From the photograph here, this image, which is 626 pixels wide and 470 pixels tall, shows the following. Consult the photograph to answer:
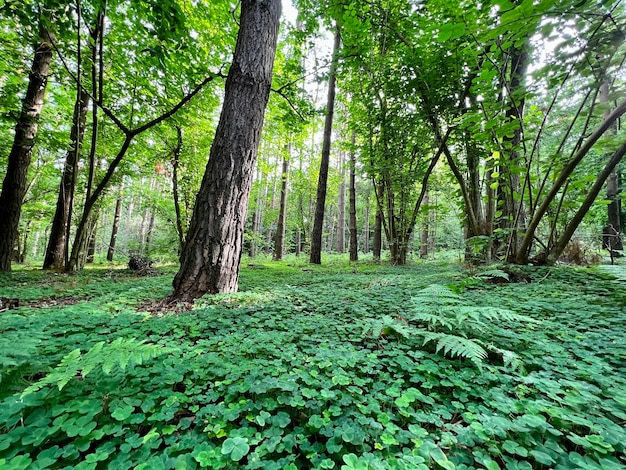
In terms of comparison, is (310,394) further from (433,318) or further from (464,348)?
(433,318)

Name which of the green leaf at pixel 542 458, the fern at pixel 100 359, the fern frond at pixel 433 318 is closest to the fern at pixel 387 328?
the fern frond at pixel 433 318

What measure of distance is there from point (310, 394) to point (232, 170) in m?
2.68

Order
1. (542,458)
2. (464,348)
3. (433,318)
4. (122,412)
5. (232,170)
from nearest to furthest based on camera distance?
(542,458)
(122,412)
(464,348)
(433,318)
(232,170)

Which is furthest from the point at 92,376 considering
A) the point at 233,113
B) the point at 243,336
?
the point at 233,113

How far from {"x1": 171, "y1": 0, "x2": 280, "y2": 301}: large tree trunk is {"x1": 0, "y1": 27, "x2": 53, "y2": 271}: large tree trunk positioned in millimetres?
4891

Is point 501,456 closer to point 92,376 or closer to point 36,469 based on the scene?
point 36,469

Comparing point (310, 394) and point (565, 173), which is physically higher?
point (565, 173)

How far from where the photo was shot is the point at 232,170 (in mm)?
3191

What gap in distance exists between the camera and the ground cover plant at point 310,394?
0.95 metres

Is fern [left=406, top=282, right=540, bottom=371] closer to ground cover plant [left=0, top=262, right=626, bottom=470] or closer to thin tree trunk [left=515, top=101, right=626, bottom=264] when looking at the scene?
ground cover plant [left=0, top=262, right=626, bottom=470]

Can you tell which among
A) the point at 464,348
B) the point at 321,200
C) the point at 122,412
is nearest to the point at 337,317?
the point at 464,348

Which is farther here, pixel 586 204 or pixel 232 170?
pixel 232 170

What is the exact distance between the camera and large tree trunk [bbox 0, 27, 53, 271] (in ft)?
17.3

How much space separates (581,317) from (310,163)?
16430 mm
